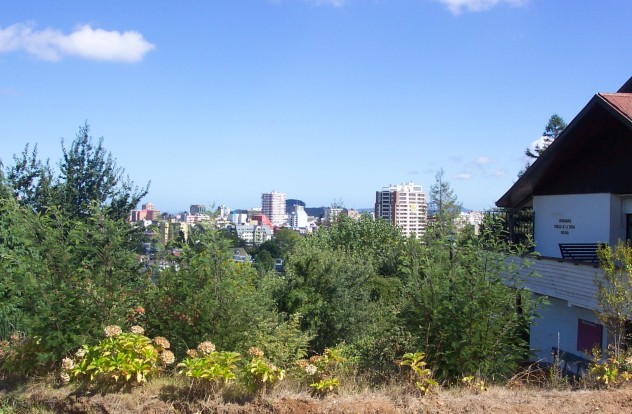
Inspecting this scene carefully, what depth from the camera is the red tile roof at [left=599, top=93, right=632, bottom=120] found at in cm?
1226

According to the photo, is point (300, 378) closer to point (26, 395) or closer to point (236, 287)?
point (236, 287)

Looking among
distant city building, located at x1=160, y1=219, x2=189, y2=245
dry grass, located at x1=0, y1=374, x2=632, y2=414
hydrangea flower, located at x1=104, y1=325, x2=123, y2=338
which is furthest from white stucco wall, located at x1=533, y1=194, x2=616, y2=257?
hydrangea flower, located at x1=104, y1=325, x2=123, y2=338

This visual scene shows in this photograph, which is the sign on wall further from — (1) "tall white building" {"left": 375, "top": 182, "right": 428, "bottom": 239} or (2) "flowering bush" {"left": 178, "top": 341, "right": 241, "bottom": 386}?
(1) "tall white building" {"left": 375, "top": 182, "right": 428, "bottom": 239}

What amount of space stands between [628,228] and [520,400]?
32.0 ft

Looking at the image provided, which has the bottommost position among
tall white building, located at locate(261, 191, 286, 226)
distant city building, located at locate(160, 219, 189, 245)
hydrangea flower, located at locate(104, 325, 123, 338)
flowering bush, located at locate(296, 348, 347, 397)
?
flowering bush, located at locate(296, 348, 347, 397)

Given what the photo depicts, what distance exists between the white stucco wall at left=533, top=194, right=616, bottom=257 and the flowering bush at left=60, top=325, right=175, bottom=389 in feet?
37.8

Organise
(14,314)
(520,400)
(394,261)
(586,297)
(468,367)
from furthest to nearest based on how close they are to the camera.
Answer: (394,261) < (586,297) < (14,314) < (468,367) < (520,400)

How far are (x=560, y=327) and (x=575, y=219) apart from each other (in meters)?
2.77

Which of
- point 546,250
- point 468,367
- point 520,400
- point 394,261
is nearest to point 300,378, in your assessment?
point 468,367

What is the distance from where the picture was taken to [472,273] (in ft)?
22.6

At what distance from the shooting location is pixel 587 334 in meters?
13.6

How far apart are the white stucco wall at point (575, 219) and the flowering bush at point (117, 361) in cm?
1153

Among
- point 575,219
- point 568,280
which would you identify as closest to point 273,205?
point 575,219

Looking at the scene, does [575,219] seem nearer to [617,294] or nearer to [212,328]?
[617,294]
